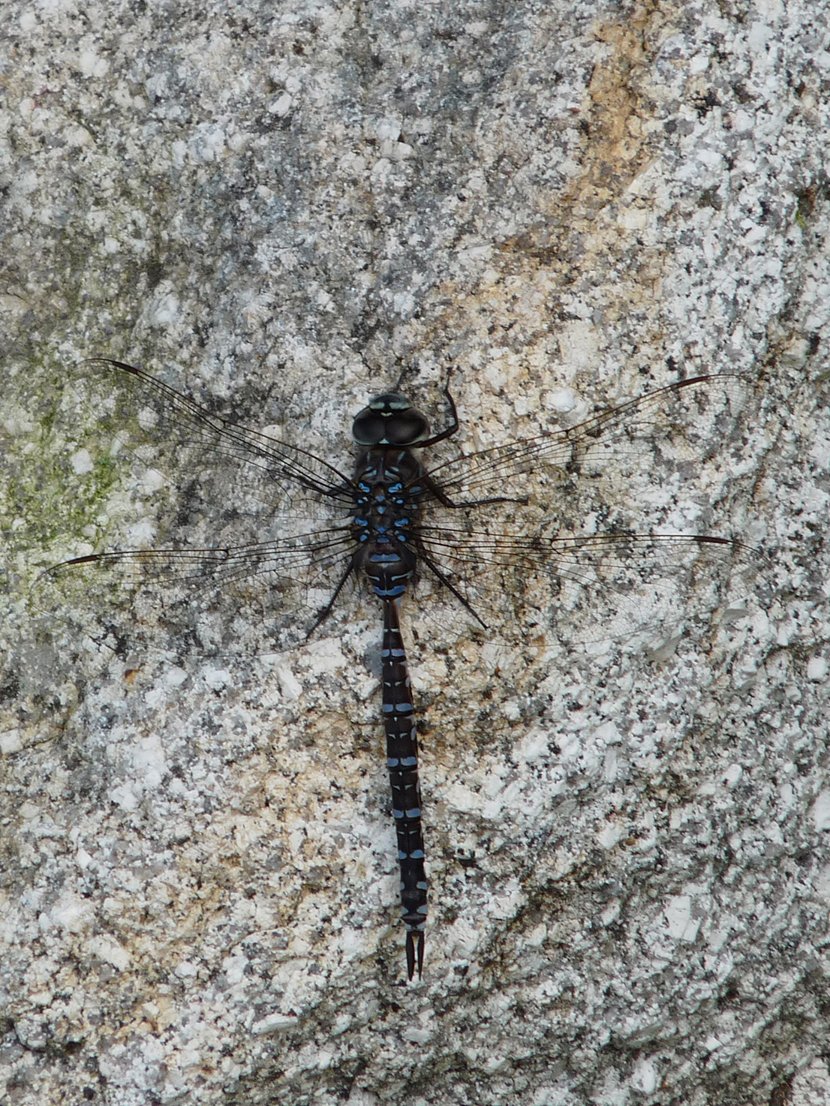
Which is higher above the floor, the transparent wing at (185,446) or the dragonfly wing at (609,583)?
the transparent wing at (185,446)

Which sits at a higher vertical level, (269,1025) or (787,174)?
(787,174)

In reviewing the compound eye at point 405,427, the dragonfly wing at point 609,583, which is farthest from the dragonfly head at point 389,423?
the dragonfly wing at point 609,583

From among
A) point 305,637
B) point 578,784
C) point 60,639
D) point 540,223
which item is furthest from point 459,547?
point 60,639

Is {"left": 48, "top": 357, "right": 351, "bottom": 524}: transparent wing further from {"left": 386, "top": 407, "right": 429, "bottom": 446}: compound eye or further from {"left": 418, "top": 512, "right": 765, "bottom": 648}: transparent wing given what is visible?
{"left": 418, "top": 512, "right": 765, "bottom": 648}: transparent wing

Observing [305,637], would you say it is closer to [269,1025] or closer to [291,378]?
[291,378]

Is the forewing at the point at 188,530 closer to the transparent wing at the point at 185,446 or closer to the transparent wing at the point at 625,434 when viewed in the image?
the transparent wing at the point at 185,446

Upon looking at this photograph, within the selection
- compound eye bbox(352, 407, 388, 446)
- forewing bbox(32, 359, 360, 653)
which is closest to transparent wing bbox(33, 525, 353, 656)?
forewing bbox(32, 359, 360, 653)
